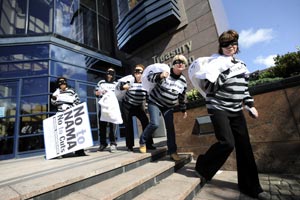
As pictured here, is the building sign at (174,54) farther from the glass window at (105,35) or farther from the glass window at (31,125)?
the glass window at (31,125)

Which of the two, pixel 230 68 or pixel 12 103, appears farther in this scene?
pixel 12 103

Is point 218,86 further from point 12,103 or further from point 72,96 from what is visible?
point 12,103

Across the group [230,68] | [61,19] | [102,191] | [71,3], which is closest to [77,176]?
[102,191]

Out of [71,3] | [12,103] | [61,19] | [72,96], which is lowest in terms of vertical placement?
[72,96]

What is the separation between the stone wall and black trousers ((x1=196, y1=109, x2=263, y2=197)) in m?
0.87

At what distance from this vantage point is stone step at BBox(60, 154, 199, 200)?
1.80 meters

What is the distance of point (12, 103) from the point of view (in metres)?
6.09

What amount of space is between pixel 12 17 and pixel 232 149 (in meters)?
9.30

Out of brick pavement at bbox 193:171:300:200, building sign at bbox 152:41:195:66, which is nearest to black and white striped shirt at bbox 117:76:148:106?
brick pavement at bbox 193:171:300:200

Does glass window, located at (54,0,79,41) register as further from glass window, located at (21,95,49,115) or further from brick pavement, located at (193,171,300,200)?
brick pavement, located at (193,171,300,200)

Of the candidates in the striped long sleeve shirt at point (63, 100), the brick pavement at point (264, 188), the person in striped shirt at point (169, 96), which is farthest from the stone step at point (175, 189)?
the striped long sleeve shirt at point (63, 100)

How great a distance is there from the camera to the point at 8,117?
592 cm

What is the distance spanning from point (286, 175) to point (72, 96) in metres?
4.00

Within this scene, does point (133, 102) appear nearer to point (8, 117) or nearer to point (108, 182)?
point (108, 182)
